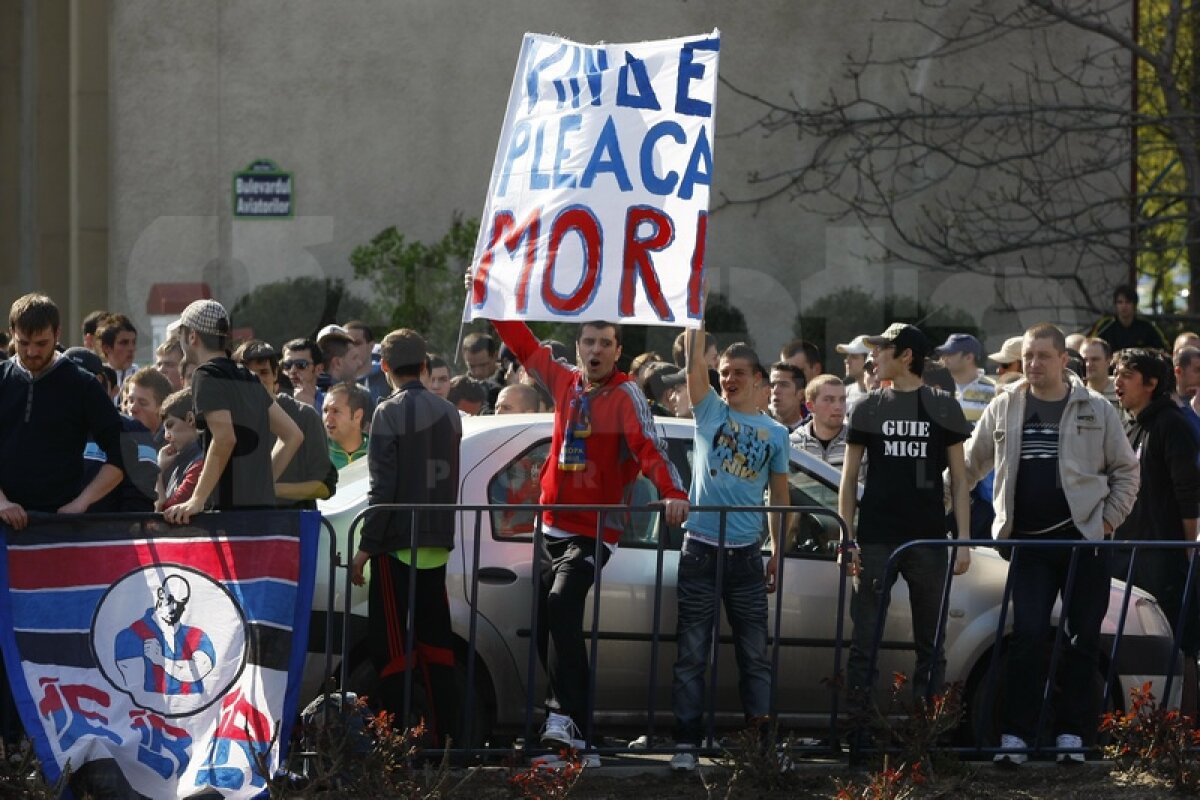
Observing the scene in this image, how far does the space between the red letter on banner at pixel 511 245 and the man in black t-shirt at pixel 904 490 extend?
66.1 inches

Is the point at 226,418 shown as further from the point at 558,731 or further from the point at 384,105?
the point at 384,105

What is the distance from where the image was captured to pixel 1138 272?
18.3 metres

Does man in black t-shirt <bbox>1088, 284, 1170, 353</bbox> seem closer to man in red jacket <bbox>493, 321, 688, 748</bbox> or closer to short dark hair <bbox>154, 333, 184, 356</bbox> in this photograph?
short dark hair <bbox>154, 333, 184, 356</bbox>

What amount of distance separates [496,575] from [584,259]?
1376mm

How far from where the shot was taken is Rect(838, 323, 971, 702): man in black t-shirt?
7.57 metres

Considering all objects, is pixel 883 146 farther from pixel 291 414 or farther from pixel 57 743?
pixel 57 743

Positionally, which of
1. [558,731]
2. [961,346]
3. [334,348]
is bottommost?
[558,731]

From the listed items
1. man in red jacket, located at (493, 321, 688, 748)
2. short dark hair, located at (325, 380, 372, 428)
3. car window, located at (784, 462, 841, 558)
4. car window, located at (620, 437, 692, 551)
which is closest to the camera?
man in red jacket, located at (493, 321, 688, 748)

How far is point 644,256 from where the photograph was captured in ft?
22.9

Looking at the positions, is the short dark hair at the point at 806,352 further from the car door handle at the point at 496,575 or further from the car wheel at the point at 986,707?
the car door handle at the point at 496,575

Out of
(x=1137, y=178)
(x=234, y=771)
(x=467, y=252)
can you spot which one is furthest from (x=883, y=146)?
(x=234, y=771)

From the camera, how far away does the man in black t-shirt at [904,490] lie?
7.57 m

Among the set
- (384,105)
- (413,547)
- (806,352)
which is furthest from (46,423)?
(384,105)

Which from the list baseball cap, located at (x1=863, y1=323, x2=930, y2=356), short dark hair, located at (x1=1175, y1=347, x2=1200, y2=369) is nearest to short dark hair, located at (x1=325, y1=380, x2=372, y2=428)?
baseball cap, located at (x1=863, y1=323, x2=930, y2=356)
